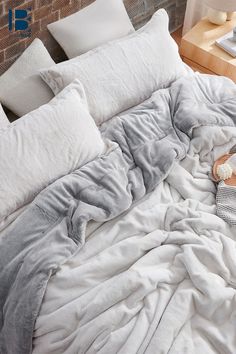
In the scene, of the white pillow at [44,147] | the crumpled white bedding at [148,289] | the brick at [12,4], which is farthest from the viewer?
the brick at [12,4]

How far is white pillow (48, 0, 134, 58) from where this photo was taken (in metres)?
2.44

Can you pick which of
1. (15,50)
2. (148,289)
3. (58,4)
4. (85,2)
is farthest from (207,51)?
(148,289)

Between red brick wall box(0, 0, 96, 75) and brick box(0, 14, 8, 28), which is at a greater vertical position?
brick box(0, 14, 8, 28)

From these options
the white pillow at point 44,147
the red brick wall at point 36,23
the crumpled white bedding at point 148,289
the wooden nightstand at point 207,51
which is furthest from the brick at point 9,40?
the wooden nightstand at point 207,51

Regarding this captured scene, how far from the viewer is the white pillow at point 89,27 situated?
2.44 metres

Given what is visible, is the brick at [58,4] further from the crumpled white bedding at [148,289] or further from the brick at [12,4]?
the crumpled white bedding at [148,289]

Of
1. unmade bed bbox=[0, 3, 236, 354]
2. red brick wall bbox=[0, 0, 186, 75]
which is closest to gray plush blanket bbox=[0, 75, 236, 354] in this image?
unmade bed bbox=[0, 3, 236, 354]

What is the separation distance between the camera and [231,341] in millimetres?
1527

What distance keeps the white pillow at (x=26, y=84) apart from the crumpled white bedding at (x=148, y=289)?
74cm

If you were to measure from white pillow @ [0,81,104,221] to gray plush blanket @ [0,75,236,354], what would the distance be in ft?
0.17

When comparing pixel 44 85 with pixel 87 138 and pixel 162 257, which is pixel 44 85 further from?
pixel 162 257

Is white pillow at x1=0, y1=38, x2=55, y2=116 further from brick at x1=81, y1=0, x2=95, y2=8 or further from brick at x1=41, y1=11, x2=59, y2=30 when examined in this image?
brick at x1=81, y1=0, x2=95, y2=8

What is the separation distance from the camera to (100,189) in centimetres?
193

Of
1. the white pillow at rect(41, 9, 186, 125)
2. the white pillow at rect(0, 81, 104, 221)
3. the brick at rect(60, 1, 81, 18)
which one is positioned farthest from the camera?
the brick at rect(60, 1, 81, 18)
